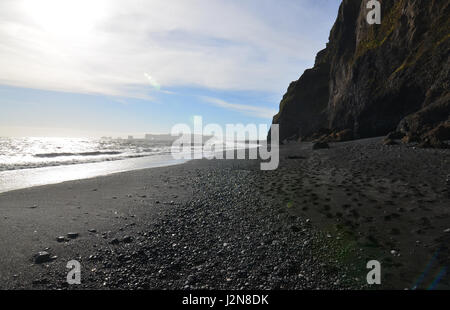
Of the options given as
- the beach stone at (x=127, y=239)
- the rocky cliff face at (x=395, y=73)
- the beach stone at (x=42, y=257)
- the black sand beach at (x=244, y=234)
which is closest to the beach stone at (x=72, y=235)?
the black sand beach at (x=244, y=234)

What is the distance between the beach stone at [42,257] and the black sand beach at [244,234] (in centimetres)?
19

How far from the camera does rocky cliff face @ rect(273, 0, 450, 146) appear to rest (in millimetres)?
24797

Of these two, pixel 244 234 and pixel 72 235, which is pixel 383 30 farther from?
pixel 72 235

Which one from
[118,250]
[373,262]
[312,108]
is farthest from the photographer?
[312,108]

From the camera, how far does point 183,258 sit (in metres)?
7.02

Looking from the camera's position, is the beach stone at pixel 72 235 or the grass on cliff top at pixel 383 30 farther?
Answer: the grass on cliff top at pixel 383 30

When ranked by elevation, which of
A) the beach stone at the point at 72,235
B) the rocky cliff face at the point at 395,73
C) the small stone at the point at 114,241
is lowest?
the small stone at the point at 114,241

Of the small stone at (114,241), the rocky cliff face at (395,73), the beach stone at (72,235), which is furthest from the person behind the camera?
the rocky cliff face at (395,73)

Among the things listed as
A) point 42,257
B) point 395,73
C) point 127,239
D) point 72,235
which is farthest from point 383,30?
point 42,257

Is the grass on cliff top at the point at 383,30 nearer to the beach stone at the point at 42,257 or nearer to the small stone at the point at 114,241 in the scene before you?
the small stone at the point at 114,241

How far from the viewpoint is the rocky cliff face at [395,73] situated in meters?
24.8
